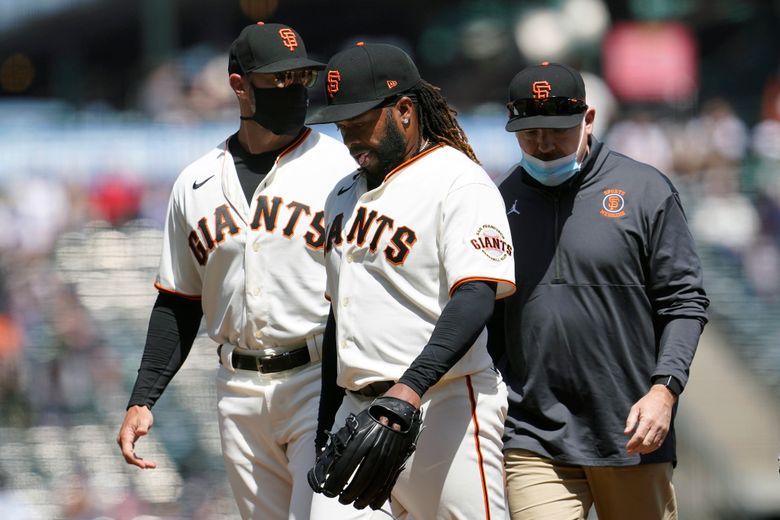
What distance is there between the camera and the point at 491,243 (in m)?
3.07

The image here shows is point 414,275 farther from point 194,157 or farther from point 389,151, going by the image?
point 194,157

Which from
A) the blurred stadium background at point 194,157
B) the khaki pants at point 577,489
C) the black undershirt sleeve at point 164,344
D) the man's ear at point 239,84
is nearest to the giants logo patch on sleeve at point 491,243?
the khaki pants at point 577,489

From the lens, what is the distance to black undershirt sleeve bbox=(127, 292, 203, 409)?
3912 mm

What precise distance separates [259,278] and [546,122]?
97 centimetres

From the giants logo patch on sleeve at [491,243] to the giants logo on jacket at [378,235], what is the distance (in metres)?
0.17

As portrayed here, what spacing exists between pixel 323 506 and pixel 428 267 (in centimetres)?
73

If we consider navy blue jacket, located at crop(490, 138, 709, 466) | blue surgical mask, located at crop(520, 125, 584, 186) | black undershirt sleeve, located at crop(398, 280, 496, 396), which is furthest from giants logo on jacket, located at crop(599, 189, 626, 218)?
black undershirt sleeve, located at crop(398, 280, 496, 396)

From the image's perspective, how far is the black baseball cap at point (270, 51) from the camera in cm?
381

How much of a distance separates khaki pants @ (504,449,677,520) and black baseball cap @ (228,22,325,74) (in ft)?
4.40

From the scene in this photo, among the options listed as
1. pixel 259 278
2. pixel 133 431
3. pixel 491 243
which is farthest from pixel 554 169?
pixel 133 431

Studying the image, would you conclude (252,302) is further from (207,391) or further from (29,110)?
(29,110)

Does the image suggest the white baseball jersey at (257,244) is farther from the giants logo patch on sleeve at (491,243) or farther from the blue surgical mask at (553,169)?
the giants logo patch on sleeve at (491,243)

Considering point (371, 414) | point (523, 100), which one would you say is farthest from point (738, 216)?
point (371, 414)

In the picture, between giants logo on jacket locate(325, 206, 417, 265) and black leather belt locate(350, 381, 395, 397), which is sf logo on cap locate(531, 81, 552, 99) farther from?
black leather belt locate(350, 381, 395, 397)
